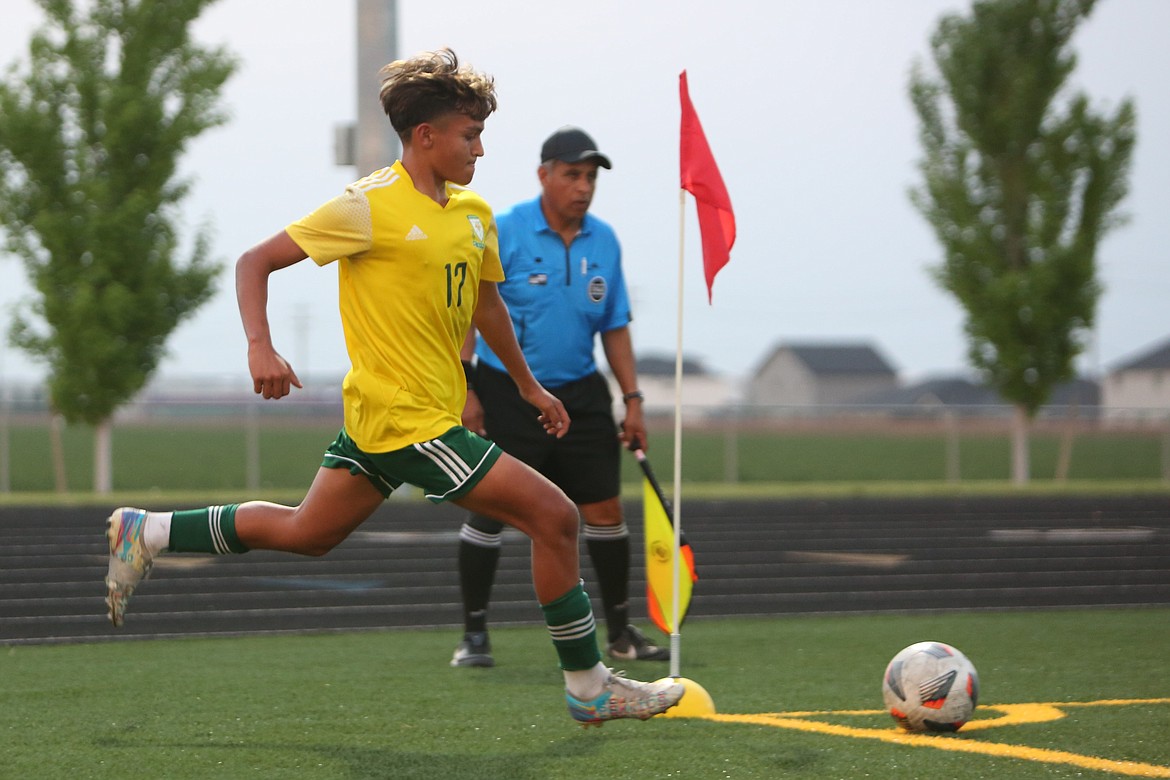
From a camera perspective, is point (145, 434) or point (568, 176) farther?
point (145, 434)

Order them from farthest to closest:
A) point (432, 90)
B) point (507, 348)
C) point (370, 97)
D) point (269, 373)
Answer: point (370, 97) < point (507, 348) < point (432, 90) < point (269, 373)

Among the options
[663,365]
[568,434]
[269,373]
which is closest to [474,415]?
[568,434]

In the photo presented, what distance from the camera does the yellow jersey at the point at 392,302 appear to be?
407cm

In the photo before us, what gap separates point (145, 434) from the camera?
4169cm

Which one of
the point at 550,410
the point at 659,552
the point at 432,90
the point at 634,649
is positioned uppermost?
the point at 432,90

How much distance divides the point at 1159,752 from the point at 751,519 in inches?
353

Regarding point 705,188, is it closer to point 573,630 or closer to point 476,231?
point 476,231

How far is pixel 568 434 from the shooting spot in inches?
246

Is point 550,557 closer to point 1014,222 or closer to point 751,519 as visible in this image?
point 751,519

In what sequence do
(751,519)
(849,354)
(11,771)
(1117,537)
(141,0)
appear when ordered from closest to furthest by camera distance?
(11,771) < (1117,537) < (751,519) < (141,0) < (849,354)

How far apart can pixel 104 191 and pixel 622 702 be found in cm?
1646

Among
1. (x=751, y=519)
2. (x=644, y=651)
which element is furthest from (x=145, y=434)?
(x=644, y=651)

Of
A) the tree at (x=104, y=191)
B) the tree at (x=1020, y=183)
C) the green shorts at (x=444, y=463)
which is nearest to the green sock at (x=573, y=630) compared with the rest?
the green shorts at (x=444, y=463)

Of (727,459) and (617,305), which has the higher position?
(617,305)
